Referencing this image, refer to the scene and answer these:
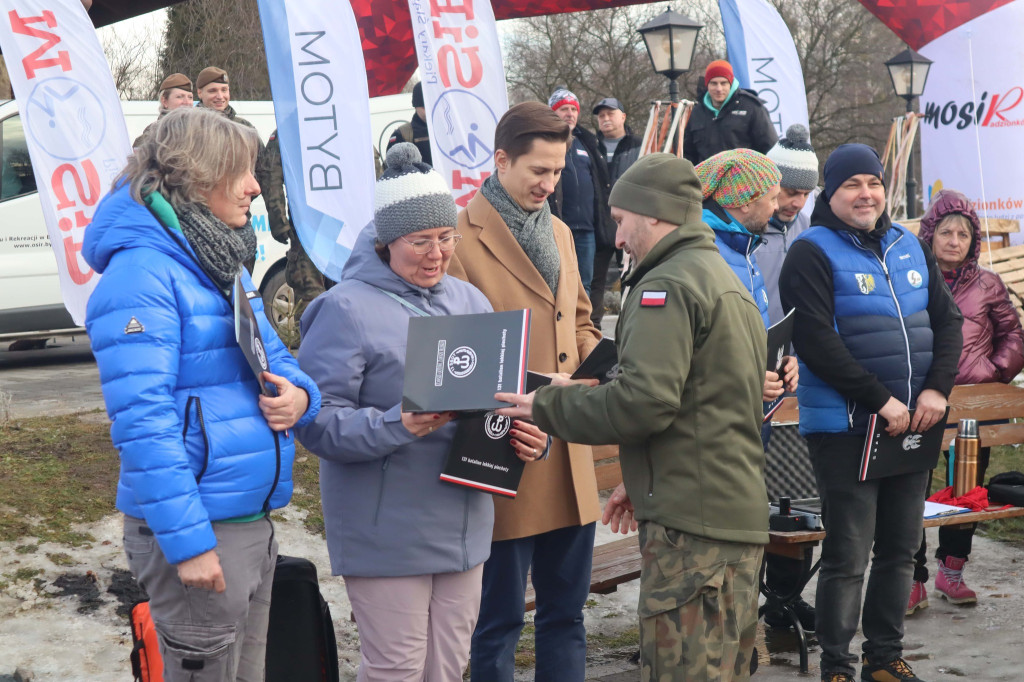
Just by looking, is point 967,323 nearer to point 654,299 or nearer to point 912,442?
point 912,442

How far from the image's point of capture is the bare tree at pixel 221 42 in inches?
781

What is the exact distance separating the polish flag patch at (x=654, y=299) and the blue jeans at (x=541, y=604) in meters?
1.01

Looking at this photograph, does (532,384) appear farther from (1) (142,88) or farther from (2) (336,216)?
(1) (142,88)

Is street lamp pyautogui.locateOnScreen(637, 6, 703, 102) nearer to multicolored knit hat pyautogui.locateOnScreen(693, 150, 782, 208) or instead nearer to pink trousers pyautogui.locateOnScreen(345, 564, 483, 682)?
multicolored knit hat pyautogui.locateOnScreen(693, 150, 782, 208)

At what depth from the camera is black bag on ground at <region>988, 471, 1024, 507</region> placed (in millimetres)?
5230

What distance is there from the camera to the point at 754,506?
2.89 m

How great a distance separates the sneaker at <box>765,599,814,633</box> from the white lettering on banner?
628 centimetres

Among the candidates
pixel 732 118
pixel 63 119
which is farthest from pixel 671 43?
pixel 63 119

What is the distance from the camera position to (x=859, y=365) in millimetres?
4000

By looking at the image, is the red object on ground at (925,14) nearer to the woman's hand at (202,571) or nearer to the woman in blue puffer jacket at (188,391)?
the woman in blue puffer jacket at (188,391)

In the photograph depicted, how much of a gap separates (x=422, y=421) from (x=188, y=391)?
60 cm

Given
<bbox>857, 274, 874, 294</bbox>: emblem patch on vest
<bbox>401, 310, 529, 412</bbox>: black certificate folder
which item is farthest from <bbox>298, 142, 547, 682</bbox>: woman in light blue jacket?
<bbox>857, 274, 874, 294</bbox>: emblem patch on vest

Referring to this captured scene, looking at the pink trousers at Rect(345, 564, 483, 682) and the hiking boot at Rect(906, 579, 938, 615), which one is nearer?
the pink trousers at Rect(345, 564, 483, 682)

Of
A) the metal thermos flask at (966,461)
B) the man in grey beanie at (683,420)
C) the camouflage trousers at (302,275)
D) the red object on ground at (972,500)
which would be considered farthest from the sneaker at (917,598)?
the camouflage trousers at (302,275)
